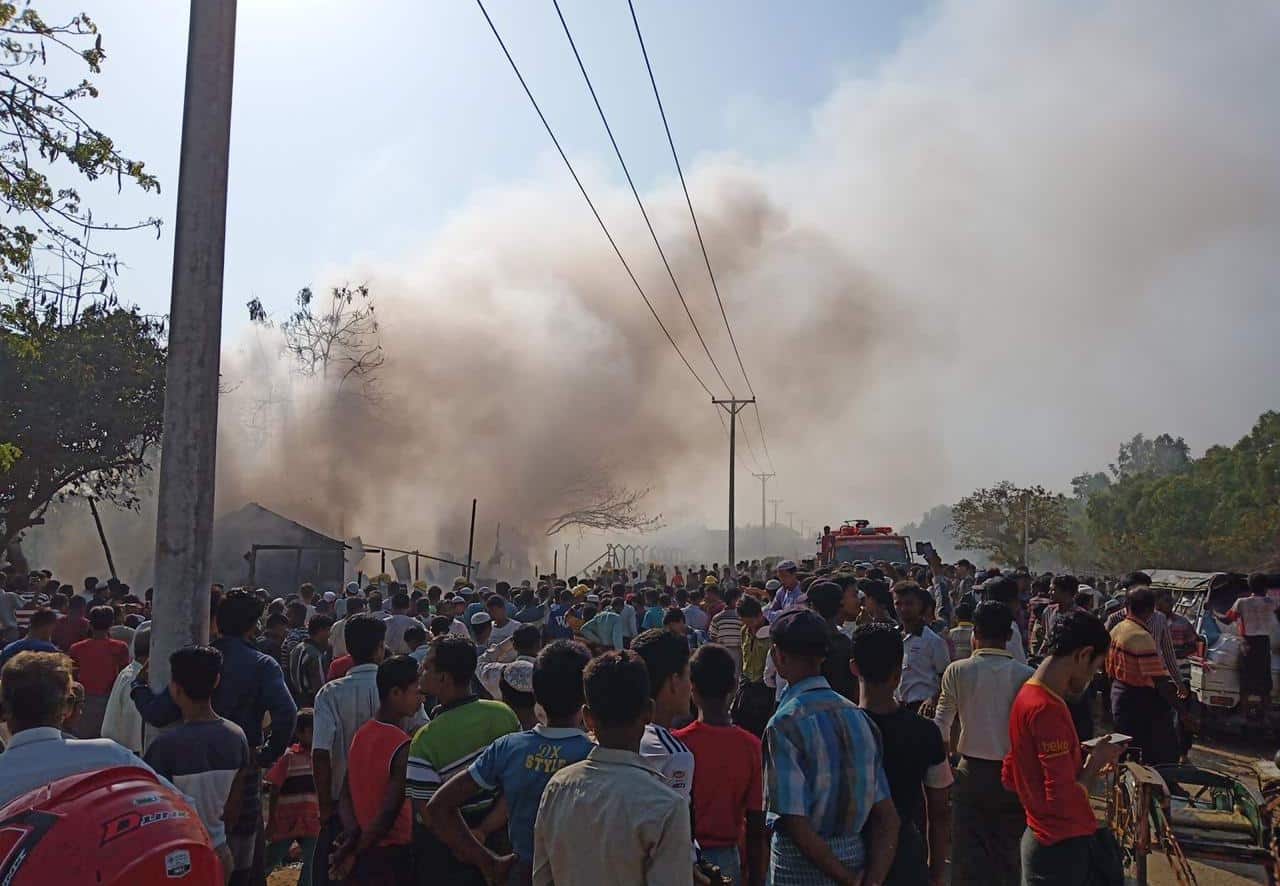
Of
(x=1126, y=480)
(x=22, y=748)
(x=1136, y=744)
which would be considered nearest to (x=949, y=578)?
(x=1136, y=744)

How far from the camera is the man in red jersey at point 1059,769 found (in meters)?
3.76

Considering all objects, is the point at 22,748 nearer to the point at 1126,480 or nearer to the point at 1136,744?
the point at 1136,744

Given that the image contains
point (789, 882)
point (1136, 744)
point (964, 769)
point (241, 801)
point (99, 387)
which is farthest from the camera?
point (99, 387)

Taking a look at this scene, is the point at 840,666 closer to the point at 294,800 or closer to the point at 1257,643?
the point at 294,800

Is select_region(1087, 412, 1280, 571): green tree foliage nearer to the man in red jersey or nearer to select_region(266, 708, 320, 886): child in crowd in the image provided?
the man in red jersey

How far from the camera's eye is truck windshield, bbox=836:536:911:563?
18.3 m

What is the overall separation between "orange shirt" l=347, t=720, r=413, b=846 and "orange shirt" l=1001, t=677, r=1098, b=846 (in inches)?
96.4

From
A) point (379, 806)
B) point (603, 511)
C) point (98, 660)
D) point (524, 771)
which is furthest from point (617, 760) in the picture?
point (603, 511)

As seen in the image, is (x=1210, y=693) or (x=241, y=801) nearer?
(x=241, y=801)

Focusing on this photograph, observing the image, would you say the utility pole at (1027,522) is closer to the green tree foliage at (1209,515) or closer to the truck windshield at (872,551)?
the green tree foliage at (1209,515)

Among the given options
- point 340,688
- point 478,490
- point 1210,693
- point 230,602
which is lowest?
point 1210,693

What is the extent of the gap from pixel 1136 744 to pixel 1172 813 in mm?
1971

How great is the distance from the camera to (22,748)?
109 inches

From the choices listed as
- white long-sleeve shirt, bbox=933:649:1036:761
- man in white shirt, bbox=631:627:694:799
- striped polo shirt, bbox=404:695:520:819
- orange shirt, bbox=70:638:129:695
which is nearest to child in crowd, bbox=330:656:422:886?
striped polo shirt, bbox=404:695:520:819
